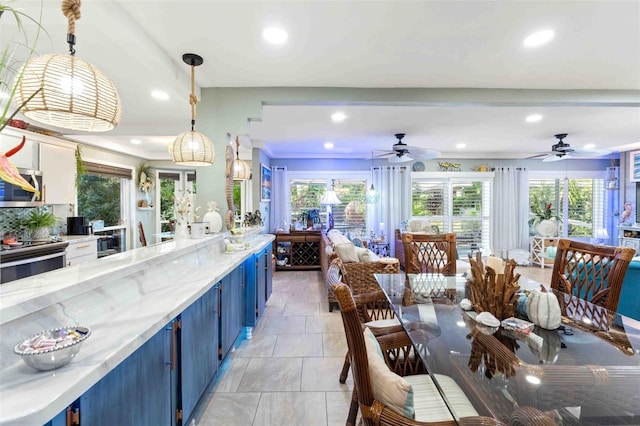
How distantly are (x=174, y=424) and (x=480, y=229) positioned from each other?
743 centimetres

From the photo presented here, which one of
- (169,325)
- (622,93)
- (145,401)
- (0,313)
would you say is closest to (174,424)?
(145,401)

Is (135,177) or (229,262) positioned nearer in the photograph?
(229,262)

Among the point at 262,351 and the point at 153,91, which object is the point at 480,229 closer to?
the point at 262,351

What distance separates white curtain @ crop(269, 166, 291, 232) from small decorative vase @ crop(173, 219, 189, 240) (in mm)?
4210

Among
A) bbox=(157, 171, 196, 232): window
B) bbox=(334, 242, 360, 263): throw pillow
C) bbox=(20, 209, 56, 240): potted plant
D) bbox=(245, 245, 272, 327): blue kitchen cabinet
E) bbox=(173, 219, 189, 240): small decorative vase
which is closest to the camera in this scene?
bbox=(173, 219, 189, 240): small decorative vase

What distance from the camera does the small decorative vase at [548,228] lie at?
6.73 metres

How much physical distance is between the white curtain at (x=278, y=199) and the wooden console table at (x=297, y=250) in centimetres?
66

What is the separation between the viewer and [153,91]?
3.01m

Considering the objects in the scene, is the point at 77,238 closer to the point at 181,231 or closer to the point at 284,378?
the point at 181,231

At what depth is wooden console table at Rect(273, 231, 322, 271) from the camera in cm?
633

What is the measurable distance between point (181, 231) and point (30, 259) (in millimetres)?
2145

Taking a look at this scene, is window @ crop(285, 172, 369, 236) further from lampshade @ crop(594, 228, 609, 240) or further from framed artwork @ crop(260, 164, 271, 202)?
lampshade @ crop(594, 228, 609, 240)

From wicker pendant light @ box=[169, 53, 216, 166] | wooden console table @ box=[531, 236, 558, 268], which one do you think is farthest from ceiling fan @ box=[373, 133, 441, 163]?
wooden console table @ box=[531, 236, 558, 268]

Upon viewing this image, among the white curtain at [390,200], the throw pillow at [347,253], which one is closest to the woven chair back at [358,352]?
the throw pillow at [347,253]
